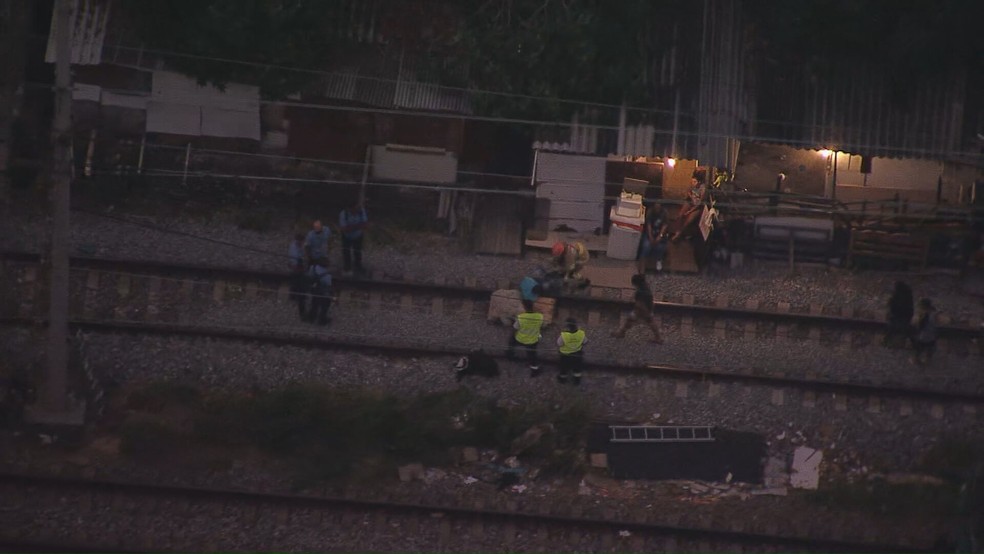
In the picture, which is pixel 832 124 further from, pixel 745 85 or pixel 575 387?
pixel 575 387

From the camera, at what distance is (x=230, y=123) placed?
19.7 metres

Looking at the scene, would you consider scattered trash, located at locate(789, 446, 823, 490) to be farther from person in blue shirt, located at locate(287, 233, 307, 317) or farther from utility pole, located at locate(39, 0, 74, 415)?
utility pole, located at locate(39, 0, 74, 415)

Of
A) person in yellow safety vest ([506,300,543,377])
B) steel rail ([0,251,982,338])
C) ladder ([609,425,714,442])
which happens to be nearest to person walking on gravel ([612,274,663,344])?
steel rail ([0,251,982,338])

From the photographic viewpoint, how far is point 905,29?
62.7ft

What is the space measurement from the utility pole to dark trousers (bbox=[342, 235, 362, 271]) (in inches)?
155

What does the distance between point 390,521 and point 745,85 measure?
347 inches

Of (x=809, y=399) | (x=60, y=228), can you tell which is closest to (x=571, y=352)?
(x=809, y=399)

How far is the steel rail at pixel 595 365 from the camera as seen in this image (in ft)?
55.7

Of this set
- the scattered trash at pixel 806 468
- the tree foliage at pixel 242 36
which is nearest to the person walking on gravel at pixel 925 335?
the scattered trash at pixel 806 468

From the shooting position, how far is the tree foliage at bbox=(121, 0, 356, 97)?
734 inches

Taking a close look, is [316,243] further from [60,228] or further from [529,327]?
[60,228]

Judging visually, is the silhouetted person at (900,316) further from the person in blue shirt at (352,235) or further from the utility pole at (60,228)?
the utility pole at (60,228)

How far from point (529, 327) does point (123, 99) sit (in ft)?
24.1

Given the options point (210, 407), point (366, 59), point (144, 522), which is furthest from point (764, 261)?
point (144, 522)
